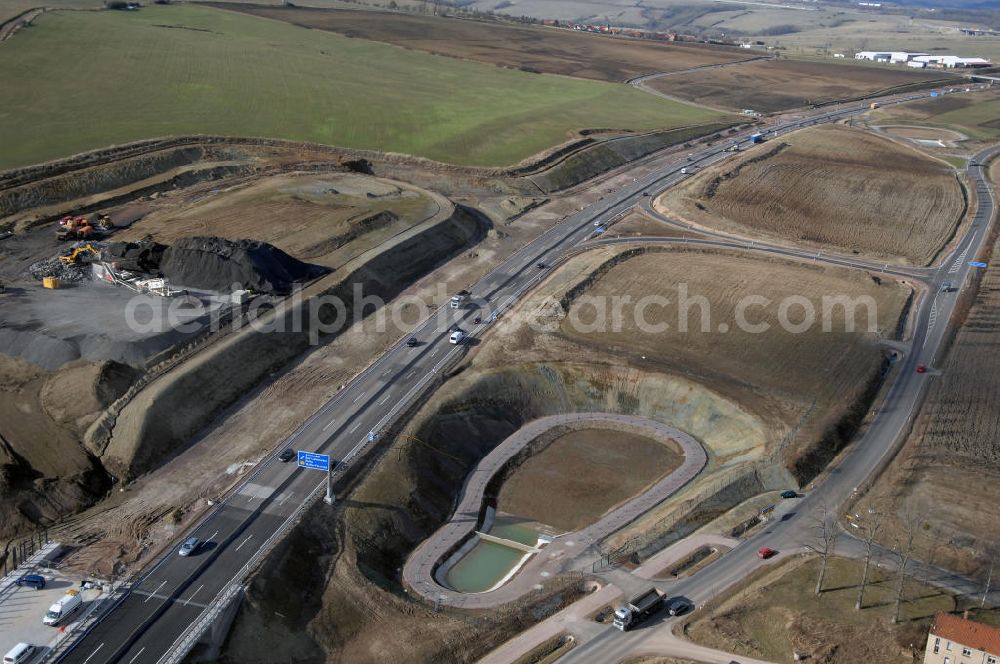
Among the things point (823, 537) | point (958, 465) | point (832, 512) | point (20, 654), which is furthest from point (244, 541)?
point (958, 465)

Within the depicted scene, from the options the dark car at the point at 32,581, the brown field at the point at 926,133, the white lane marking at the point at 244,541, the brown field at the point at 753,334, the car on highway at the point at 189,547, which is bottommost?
the dark car at the point at 32,581

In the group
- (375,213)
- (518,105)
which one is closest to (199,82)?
(518,105)

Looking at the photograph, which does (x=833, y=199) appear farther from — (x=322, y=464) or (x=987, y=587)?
(x=322, y=464)

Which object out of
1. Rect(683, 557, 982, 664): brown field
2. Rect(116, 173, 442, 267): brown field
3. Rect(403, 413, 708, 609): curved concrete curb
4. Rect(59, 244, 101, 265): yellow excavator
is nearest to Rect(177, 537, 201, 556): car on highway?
Rect(403, 413, 708, 609): curved concrete curb

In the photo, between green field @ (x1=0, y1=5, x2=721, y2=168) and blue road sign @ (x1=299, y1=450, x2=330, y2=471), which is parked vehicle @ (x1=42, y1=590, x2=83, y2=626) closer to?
blue road sign @ (x1=299, y1=450, x2=330, y2=471)

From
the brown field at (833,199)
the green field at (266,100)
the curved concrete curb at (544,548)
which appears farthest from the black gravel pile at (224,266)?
the brown field at (833,199)

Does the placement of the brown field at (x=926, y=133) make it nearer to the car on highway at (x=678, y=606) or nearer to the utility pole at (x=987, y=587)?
the utility pole at (x=987, y=587)
